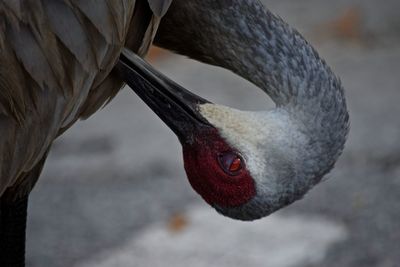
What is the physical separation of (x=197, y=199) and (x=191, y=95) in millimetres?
1808

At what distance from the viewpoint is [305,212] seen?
18.4 ft

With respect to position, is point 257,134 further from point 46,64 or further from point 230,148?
point 46,64

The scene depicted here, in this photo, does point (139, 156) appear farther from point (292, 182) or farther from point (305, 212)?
point (292, 182)

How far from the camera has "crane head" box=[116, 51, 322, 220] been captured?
12.7 ft

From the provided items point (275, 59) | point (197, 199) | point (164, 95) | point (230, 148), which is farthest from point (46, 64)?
point (197, 199)

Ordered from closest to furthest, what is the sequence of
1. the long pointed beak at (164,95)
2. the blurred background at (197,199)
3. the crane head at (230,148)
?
the crane head at (230,148) < the long pointed beak at (164,95) < the blurred background at (197,199)

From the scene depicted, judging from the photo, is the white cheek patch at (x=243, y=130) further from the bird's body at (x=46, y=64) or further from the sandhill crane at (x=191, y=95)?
the bird's body at (x=46, y=64)

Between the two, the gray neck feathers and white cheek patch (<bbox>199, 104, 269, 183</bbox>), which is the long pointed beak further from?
the gray neck feathers

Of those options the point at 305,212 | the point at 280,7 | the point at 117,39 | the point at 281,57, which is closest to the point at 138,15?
the point at 117,39

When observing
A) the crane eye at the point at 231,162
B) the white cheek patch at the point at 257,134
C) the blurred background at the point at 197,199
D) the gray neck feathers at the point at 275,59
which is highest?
the blurred background at the point at 197,199

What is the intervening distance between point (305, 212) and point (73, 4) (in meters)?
2.18

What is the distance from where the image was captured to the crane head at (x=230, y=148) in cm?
386

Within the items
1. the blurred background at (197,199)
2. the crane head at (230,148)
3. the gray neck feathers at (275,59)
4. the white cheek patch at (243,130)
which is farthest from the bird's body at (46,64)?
the blurred background at (197,199)

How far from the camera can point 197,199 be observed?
227 inches
